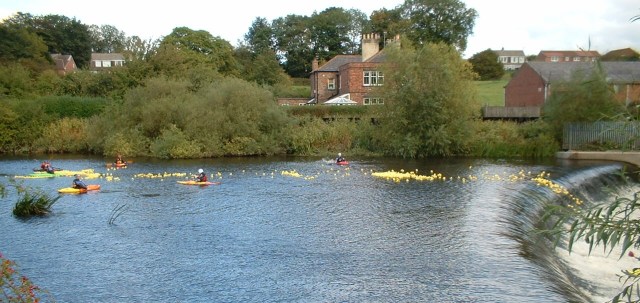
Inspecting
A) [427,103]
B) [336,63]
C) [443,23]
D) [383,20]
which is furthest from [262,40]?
[427,103]

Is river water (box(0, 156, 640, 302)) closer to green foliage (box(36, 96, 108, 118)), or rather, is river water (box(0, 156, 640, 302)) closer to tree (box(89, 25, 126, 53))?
green foliage (box(36, 96, 108, 118))

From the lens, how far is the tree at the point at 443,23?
83312 mm

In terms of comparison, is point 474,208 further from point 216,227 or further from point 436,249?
point 216,227

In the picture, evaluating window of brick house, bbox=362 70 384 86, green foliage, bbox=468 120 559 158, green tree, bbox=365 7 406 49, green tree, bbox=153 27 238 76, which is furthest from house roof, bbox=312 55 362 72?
green tree, bbox=365 7 406 49

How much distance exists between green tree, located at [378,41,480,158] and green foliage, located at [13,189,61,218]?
28360mm

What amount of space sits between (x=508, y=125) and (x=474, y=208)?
1054 inches

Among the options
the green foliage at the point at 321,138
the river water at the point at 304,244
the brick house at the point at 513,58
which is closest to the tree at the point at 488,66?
the green foliage at the point at 321,138

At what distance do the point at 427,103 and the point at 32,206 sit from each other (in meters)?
30.2

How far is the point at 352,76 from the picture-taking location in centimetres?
6034

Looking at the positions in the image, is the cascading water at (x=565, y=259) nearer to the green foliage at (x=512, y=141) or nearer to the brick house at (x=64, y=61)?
the green foliage at (x=512, y=141)

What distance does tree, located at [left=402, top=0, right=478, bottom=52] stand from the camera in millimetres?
83312

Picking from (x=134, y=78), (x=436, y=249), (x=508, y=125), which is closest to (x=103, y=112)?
(x=134, y=78)

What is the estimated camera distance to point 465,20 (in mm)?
84000

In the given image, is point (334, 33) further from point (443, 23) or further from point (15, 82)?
point (15, 82)
